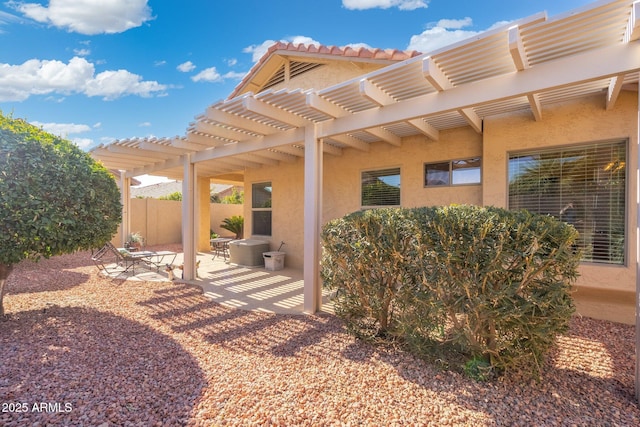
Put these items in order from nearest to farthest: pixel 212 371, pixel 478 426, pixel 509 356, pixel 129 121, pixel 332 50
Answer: pixel 478 426
pixel 509 356
pixel 212 371
pixel 332 50
pixel 129 121

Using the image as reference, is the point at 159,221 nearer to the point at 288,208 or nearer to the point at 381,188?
the point at 288,208

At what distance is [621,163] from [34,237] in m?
9.50

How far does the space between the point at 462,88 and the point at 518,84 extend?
676 millimetres

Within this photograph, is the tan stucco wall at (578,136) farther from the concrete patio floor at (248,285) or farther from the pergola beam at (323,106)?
the concrete patio floor at (248,285)

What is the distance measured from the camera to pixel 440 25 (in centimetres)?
830

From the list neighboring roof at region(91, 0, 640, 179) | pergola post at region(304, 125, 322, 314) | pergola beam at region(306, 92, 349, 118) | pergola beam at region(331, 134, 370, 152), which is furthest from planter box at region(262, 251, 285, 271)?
pergola beam at region(306, 92, 349, 118)

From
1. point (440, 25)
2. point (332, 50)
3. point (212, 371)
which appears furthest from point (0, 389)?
point (440, 25)

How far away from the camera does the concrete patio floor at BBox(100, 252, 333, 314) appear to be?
6508 millimetres

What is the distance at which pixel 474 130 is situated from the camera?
666 centimetres

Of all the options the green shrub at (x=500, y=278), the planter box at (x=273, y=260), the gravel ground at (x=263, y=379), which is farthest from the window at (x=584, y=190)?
the planter box at (x=273, y=260)

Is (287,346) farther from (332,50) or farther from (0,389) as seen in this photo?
(332,50)

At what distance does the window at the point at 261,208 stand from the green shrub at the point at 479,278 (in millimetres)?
7739

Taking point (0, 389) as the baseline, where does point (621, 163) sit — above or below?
above

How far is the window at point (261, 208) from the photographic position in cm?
1150
